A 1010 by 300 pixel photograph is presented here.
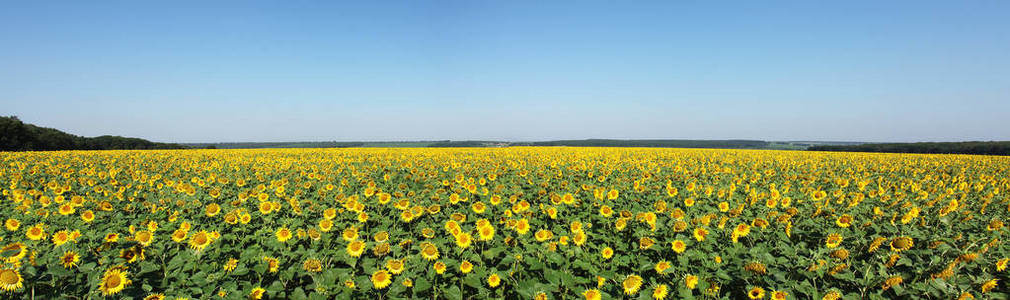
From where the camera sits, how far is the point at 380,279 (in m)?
3.33

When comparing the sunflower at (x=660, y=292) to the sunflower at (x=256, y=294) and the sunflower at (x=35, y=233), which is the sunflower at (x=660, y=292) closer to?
the sunflower at (x=256, y=294)

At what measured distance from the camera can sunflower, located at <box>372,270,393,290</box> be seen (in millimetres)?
3281

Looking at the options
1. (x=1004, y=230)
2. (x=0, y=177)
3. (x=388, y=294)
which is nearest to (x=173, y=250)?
(x=388, y=294)

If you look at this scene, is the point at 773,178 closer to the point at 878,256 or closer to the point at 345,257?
the point at 878,256

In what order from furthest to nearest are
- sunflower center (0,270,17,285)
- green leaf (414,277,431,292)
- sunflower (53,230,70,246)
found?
sunflower (53,230,70,246), green leaf (414,277,431,292), sunflower center (0,270,17,285)

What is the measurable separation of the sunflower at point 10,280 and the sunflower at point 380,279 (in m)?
2.53

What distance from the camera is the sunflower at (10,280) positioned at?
2613 millimetres

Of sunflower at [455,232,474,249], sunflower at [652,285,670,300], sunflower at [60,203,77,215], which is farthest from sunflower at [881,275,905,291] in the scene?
sunflower at [60,203,77,215]

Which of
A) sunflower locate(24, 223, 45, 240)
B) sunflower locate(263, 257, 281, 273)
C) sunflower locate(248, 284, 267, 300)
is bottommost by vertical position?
sunflower locate(248, 284, 267, 300)

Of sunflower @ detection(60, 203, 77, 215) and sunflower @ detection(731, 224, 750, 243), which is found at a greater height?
sunflower @ detection(60, 203, 77, 215)

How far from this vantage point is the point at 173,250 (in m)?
4.04

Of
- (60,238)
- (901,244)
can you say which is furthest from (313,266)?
(901,244)

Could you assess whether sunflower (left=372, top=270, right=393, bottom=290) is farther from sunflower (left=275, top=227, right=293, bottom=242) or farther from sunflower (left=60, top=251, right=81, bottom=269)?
sunflower (left=60, top=251, right=81, bottom=269)

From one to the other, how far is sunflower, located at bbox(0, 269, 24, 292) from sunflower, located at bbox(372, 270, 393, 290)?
2.53 metres
